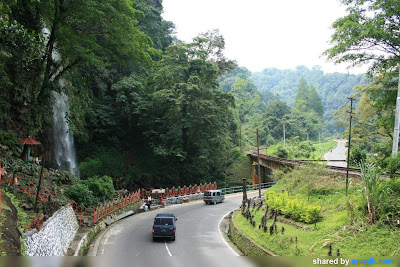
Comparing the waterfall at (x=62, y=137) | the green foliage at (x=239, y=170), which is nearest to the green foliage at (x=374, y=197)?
the waterfall at (x=62, y=137)

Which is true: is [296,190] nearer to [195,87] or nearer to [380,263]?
[380,263]

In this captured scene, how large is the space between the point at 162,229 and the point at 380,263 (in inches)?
424

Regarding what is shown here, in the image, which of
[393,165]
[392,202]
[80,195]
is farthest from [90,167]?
[392,202]

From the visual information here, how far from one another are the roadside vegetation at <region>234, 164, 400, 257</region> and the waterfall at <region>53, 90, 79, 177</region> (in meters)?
20.9

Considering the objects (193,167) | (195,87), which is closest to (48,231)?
(195,87)

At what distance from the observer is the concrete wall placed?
366 inches

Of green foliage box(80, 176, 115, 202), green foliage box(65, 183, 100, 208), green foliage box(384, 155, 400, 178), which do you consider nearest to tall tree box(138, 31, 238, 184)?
green foliage box(80, 176, 115, 202)

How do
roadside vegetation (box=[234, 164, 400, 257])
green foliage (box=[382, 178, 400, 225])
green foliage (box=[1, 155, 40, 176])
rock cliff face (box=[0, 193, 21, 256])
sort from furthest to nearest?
green foliage (box=[1, 155, 40, 176]) → green foliage (box=[382, 178, 400, 225]) → roadside vegetation (box=[234, 164, 400, 257]) → rock cliff face (box=[0, 193, 21, 256])

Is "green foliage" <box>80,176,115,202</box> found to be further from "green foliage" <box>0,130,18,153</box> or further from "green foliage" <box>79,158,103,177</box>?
"green foliage" <box>79,158,103,177</box>

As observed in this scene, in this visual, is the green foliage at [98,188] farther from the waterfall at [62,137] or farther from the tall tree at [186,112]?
the tall tree at [186,112]

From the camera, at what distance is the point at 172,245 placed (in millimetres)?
15742

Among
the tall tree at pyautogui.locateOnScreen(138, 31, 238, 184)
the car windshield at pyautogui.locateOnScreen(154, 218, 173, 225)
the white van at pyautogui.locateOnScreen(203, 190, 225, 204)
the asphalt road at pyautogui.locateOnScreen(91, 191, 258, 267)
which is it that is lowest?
the asphalt road at pyautogui.locateOnScreen(91, 191, 258, 267)

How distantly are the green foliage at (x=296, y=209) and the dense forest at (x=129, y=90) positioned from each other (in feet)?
22.6

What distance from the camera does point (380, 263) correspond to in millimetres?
8055
